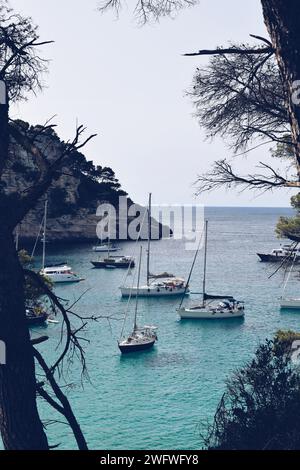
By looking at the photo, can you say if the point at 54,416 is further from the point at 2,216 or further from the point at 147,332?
the point at 2,216

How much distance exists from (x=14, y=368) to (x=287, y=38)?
3132 millimetres

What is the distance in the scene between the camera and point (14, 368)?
Answer: 162 inches

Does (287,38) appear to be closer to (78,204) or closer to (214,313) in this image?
(214,313)

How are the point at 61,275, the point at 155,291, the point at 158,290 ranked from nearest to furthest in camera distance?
the point at 155,291 → the point at 158,290 → the point at 61,275

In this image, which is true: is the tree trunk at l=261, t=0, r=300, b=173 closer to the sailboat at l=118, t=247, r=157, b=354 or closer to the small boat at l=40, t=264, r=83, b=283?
the sailboat at l=118, t=247, r=157, b=354

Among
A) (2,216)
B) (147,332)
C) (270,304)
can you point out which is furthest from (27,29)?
(270,304)

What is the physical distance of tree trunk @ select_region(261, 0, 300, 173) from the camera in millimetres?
4047

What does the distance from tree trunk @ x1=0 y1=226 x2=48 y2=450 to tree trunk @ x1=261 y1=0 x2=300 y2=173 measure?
230 centimetres

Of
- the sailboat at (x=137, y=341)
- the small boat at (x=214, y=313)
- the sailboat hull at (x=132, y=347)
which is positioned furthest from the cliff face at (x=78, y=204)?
the sailboat hull at (x=132, y=347)

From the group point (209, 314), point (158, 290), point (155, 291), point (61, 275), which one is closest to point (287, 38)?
point (209, 314)

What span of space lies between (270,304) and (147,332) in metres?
15.0

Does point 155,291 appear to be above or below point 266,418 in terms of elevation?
below

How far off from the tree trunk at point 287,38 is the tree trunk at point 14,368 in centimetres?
230

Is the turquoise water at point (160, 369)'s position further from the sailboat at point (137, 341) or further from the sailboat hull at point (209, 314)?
the sailboat hull at point (209, 314)
